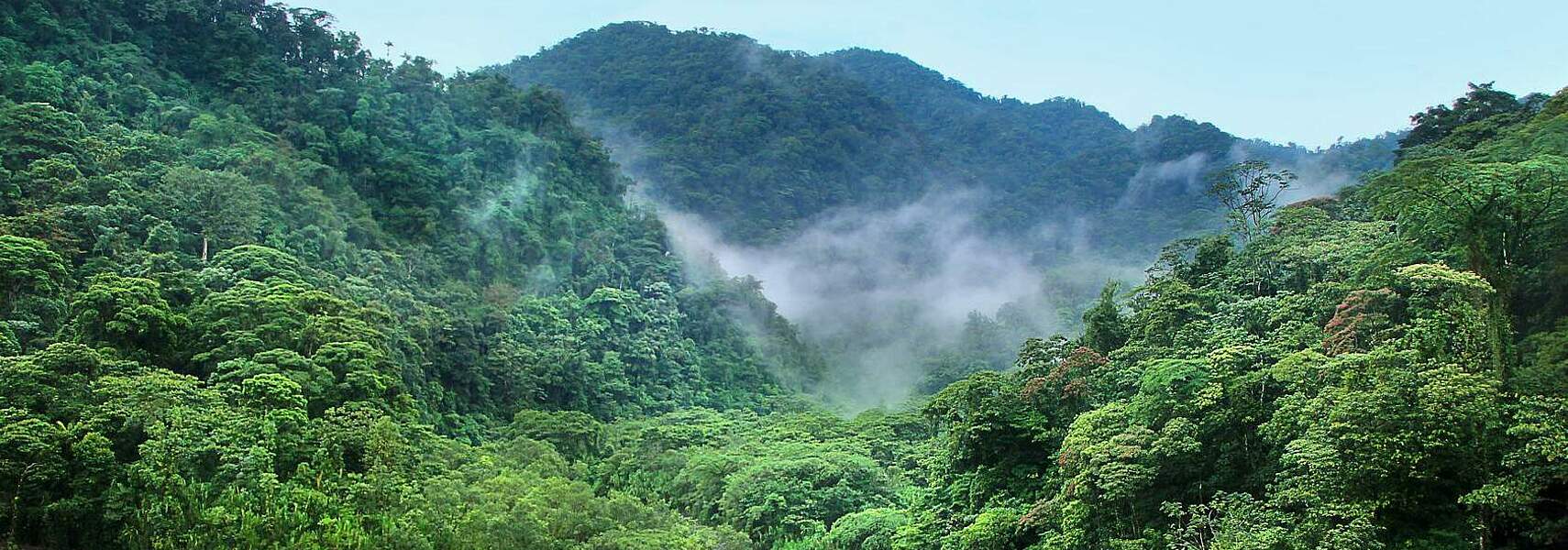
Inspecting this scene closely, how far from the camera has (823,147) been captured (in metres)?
84.0

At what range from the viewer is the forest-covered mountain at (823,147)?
74.8 metres

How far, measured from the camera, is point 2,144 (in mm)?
26781

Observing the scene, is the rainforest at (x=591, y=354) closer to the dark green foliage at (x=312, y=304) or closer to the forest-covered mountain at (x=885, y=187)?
the dark green foliage at (x=312, y=304)

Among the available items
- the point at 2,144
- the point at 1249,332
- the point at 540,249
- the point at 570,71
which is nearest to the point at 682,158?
the point at 570,71

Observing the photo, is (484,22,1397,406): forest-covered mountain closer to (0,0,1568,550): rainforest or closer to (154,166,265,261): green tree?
(0,0,1568,550): rainforest

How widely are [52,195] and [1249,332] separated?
80.8ft

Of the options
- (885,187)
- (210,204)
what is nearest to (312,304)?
(210,204)

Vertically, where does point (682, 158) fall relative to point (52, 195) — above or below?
above

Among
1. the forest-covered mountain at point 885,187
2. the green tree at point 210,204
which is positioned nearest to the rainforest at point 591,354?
the green tree at point 210,204

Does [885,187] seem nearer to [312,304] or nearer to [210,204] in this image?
[210,204]

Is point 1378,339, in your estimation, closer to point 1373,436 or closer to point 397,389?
point 1373,436

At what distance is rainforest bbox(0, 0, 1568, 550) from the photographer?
1536cm

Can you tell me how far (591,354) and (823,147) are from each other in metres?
47.0

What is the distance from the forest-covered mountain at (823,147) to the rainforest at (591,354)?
18613mm
